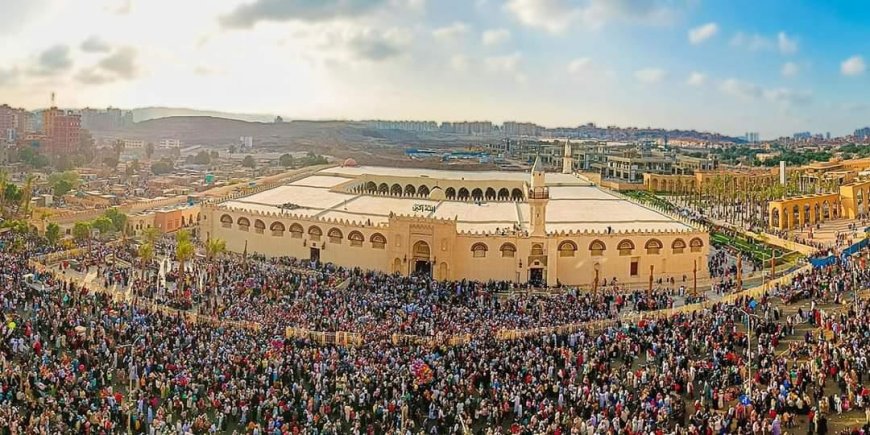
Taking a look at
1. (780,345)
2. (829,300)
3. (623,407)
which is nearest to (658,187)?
(829,300)

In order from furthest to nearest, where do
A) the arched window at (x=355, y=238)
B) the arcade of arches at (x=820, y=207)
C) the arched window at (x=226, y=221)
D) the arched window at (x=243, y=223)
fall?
the arcade of arches at (x=820, y=207), the arched window at (x=226, y=221), the arched window at (x=243, y=223), the arched window at (x=355, y=238)

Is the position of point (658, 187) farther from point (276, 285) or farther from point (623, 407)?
point (623, 407)

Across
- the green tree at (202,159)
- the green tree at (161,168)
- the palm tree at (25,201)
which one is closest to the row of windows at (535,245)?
the palm tree at (25,201)

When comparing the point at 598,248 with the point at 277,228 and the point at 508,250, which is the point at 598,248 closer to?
the point at 508,250

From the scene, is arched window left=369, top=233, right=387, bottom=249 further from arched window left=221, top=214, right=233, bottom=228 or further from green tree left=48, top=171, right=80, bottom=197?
green tree left=48, top=171, right=80, bottom=197

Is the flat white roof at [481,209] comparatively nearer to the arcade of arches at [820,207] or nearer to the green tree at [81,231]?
the green tree at [81,231]

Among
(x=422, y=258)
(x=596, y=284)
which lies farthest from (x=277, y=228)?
(x=596, y=284)
